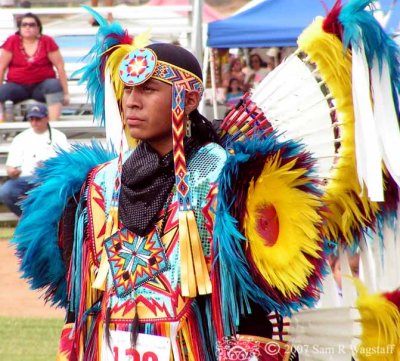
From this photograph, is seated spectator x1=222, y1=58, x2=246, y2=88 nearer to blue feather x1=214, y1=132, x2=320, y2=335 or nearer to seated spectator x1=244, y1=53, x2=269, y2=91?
seated spectator x1=244, y1=53, x2=269, y2=91

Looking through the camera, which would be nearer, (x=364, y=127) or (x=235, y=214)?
(x=235, y=214)

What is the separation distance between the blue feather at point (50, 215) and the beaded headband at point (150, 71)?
40 cm

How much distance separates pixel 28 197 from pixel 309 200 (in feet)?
3.21

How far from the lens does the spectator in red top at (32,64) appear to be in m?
11.1

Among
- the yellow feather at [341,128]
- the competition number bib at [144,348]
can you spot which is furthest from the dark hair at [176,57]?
the competition number bib at [144,348]

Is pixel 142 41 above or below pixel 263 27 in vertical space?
below

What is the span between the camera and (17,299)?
321 inches

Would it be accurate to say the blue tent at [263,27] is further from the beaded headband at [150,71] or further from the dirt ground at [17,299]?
the beaded headband at [150,71]

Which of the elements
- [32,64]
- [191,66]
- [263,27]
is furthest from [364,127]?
[32,64]

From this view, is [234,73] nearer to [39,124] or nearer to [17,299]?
[39,124]

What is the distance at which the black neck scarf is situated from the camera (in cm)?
315

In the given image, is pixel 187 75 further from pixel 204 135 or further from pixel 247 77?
pixel 247 77

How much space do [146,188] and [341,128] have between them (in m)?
0.67

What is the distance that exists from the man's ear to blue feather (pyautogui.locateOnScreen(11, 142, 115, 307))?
43 centimetres
